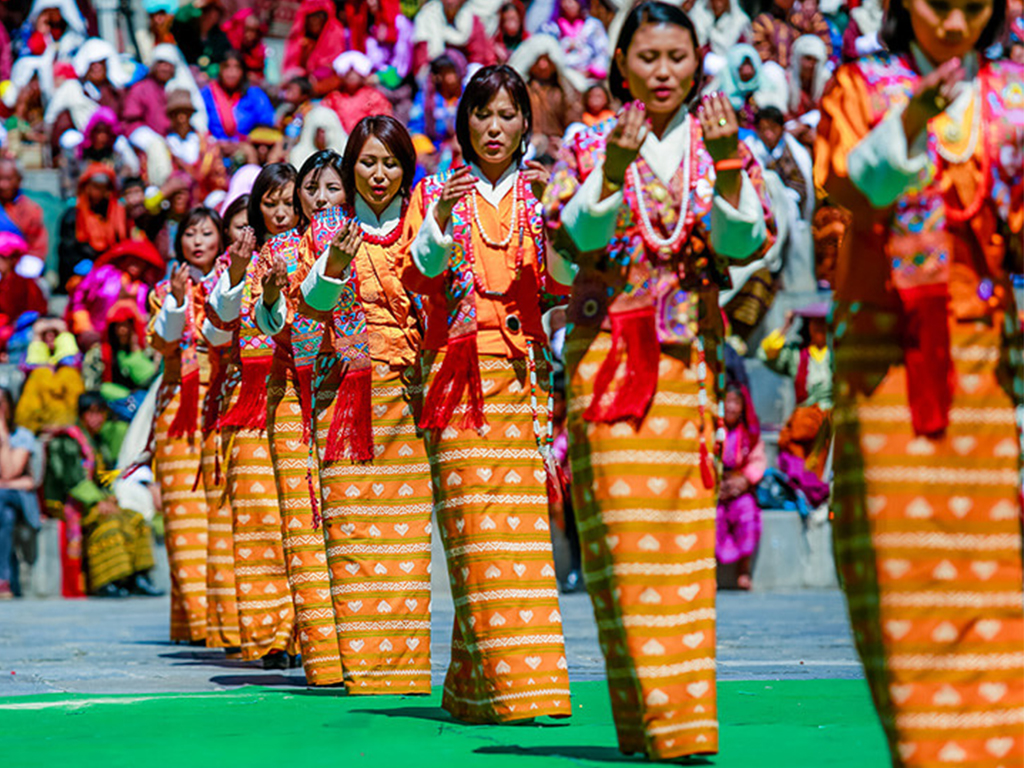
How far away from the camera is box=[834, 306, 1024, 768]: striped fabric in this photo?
391 cm

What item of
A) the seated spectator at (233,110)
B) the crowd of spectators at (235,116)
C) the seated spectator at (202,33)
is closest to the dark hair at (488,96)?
the crowd of spectators at (235,116)

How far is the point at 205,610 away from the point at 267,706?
3.32m

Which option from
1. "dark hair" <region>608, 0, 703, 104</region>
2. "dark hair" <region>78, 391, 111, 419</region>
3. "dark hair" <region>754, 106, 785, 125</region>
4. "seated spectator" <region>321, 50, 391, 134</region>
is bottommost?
"dark hair" <region>78, 391, 111, 419</region>

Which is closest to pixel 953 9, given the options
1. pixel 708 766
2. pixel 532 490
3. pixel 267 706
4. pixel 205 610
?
pixel 708 766

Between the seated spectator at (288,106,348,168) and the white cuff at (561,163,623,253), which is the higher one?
the seated spectator at (288,106,348,168)

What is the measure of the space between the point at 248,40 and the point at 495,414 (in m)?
14.3

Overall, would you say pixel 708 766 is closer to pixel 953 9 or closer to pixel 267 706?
pixel 953 9

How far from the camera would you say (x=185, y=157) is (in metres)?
17.1

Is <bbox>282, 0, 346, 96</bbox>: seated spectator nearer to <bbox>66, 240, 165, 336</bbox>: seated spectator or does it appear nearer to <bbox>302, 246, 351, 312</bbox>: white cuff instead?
<bbox>66, 240, 165, 336</bbox>: seated spectator

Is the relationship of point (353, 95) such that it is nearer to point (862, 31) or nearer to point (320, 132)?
point (320, 132)

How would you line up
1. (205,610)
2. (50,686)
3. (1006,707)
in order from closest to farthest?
(1006,707)
(50,686)
(205,610)

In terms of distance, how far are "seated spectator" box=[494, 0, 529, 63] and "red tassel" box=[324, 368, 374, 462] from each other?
11.9 metres

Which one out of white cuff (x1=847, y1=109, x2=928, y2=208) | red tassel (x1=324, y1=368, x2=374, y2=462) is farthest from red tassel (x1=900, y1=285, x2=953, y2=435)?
red tassel (x1=324, y1=368, x2=374, y2=462)

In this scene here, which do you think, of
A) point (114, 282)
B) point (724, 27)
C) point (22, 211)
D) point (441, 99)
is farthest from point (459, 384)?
point (724, 27)
